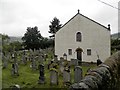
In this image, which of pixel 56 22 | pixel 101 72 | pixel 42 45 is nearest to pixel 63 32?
pixel 42 45

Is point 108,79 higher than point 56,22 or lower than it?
lower

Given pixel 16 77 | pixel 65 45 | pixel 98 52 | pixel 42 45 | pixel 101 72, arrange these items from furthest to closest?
pixel 42 45 < pixel 65 45 < pixel 98 52 < pixel 16 77 < pixel 101 72

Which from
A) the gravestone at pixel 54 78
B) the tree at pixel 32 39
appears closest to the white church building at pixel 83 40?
the gravestone at pixel 54 78

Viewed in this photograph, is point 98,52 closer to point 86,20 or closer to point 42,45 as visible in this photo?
point 86,20

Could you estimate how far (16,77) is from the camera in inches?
703

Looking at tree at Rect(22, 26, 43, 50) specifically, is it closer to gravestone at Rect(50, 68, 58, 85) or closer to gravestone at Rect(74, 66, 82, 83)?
gravestone at Rect(50, 68, 58, 85)

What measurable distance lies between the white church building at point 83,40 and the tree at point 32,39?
25883 millimetres

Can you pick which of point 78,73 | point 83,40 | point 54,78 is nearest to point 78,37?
point 83,40

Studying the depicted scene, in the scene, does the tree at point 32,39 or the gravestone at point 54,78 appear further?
the tree at point 32,39

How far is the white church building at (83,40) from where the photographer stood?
3250 centimetres

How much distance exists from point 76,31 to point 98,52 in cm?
441

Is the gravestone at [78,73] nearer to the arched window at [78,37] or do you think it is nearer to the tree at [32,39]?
the arched window at [78,37]

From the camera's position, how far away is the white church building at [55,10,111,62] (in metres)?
32.5

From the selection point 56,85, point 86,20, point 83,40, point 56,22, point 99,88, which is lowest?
point 56,85
